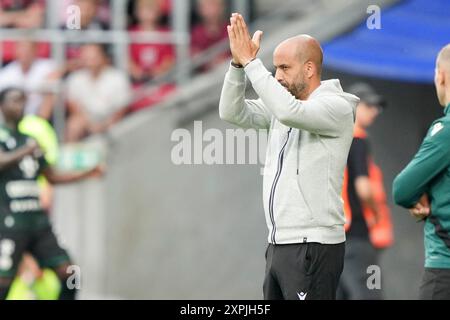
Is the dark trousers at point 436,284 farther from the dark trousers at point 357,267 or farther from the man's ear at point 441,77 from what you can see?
the dark trousers at point 357,267

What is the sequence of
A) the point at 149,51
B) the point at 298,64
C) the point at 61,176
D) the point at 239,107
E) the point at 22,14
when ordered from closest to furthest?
the point at 298,64
the point at 239,107
the point at 61,176
the point at 22,14
the point at 149,51

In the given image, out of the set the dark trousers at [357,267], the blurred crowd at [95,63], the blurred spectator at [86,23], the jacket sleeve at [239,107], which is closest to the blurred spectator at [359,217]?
the dark trousers at [357,267]

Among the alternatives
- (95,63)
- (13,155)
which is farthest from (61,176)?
(95,63)

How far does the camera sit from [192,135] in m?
13.5

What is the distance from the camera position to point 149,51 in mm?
15102

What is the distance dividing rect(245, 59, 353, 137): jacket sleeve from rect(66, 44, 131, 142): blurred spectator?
859cm

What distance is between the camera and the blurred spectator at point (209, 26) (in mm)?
14719

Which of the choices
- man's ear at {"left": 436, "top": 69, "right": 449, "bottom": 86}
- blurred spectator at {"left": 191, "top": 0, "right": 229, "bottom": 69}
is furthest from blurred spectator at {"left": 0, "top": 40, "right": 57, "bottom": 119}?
man's ear at {"left": 436, "top": 69, "right": 449, "bottom": 86}

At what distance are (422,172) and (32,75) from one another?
9384mm

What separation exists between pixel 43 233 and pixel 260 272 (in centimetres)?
295

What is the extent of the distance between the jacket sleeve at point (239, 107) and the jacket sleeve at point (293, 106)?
0.26 m

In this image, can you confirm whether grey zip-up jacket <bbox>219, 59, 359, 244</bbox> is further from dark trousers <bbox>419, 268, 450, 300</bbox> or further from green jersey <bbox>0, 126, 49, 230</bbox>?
green jersey <bbox>0, 126, 49, 230</bbox>

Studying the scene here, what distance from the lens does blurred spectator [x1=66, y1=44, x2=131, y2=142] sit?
14.9 meters

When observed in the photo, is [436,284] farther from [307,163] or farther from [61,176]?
[61,176]
